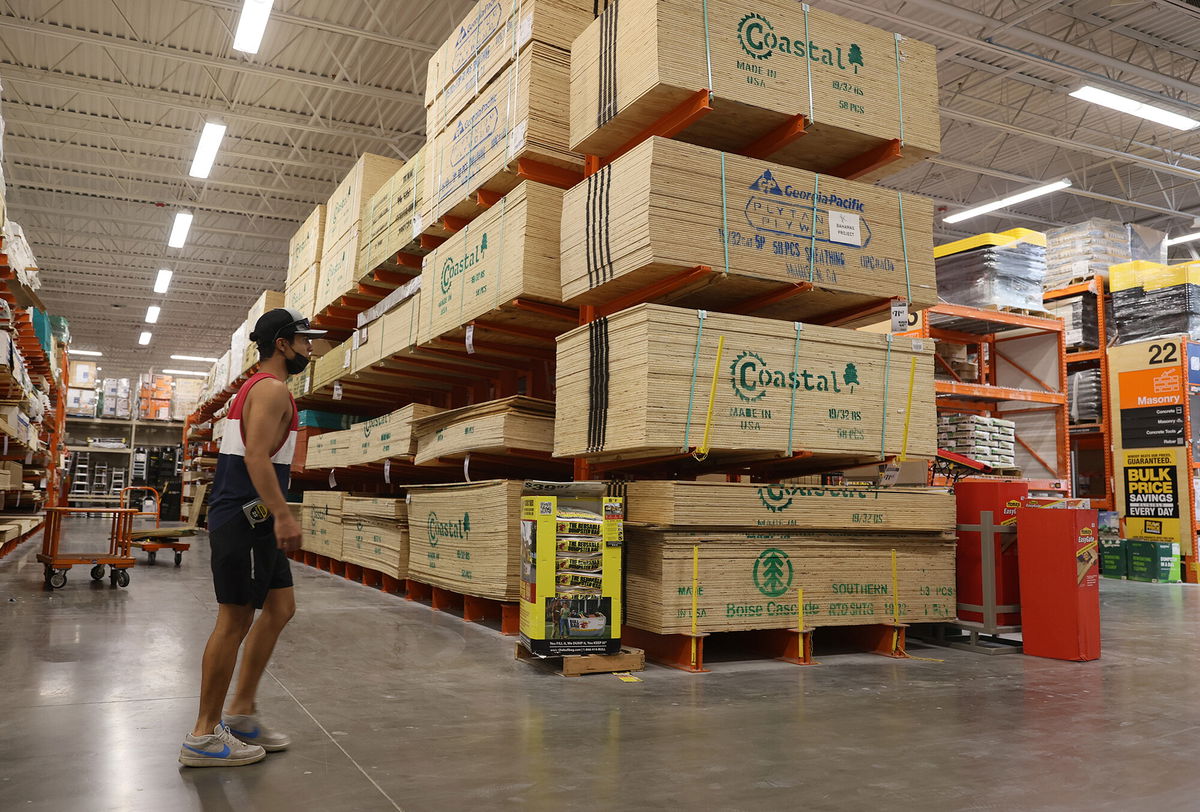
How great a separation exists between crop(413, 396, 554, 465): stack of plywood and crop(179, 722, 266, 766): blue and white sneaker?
336cm

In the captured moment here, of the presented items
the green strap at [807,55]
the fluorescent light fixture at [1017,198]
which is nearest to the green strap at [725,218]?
the green strap at [807,55]

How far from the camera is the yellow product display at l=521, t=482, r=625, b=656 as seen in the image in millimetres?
4863

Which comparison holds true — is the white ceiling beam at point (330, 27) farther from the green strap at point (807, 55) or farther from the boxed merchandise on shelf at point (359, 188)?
the green strap at point (807, 55)

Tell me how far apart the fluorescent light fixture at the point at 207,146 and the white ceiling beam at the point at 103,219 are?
23.7 ft

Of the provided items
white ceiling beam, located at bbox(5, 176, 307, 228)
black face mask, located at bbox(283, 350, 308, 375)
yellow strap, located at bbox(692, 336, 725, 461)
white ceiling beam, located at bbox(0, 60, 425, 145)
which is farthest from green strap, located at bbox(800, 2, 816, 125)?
white ceiling beam, located at bbox(5, 176, 307, 228)

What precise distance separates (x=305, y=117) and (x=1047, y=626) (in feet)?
54.0

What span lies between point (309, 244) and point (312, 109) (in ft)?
20.0

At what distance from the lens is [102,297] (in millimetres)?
30969

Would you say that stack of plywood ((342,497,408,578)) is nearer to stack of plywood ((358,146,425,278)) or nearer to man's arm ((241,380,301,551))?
stack of plywood ((358,146,425,278))

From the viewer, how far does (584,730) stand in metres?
3.61

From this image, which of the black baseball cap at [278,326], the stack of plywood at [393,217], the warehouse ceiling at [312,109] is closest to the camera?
the black baseball cap at [278,326]

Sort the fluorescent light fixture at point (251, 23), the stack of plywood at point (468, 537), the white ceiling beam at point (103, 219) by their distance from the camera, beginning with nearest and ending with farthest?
the stack of plywood at point (468, 537), the fluorescent light fixture at point (251, 23), the white ceiling beam at point (103, 219)

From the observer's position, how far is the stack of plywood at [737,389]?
189 inches

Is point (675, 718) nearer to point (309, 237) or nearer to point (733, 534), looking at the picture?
point (733, 534)
